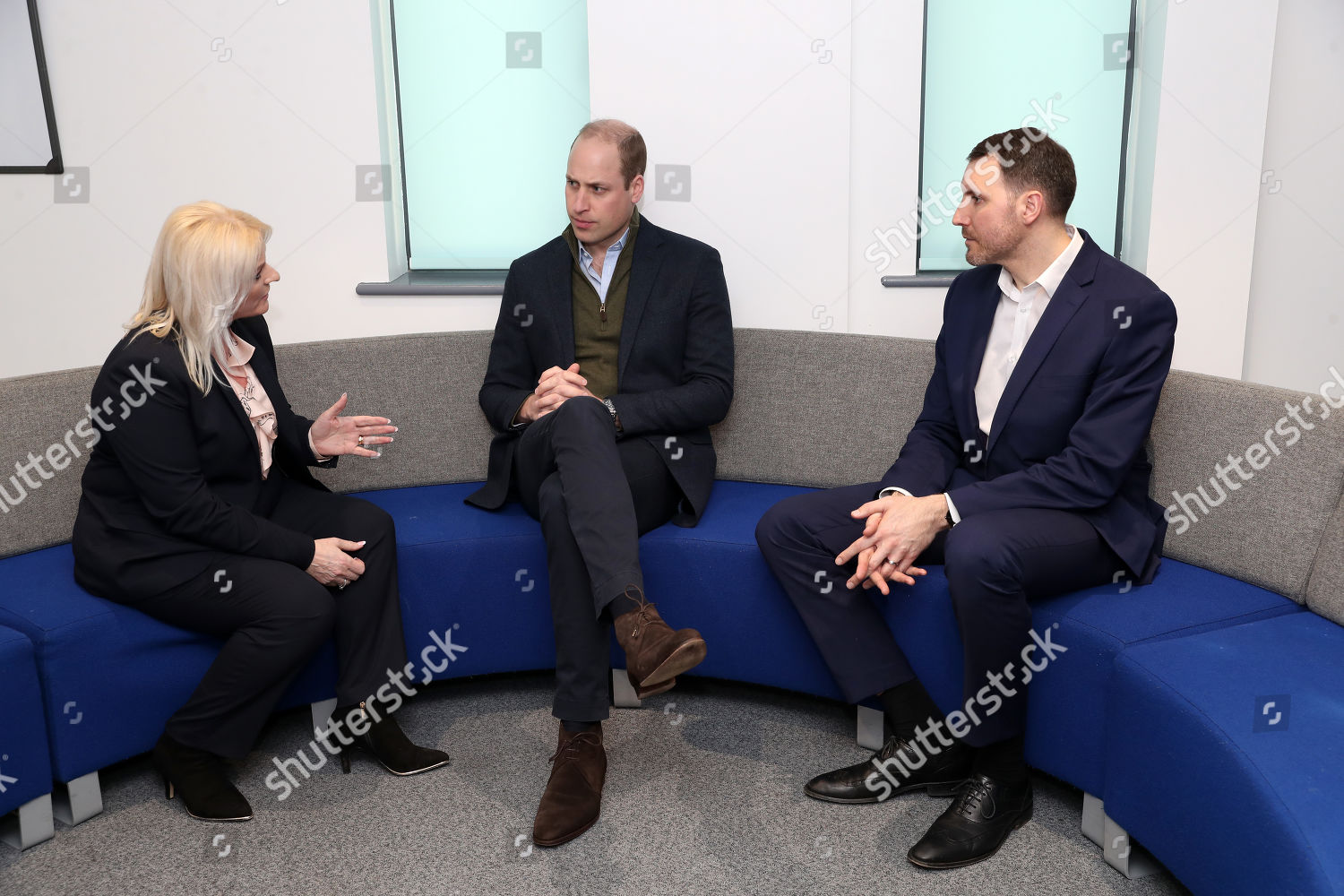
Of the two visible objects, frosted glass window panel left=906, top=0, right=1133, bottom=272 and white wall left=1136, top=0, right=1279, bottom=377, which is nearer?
white wall left=1136, top=0, right=1279, bottom=377

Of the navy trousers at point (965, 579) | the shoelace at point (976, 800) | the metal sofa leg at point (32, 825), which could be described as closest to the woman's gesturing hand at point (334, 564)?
the metal sofa leg at point (32, 825)

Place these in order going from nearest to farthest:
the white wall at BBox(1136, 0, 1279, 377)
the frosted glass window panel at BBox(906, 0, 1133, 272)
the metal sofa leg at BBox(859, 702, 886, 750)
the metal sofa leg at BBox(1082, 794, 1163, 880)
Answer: the metal sofa leg at BBox(1082, 794, 1163, 880), the metal sofa leg at BBox(859, 702, 886, 750), the white wall at BBox(1136, 0, 1279, 377), the frosted glass window panel at BBox(906, 0, 1133, 272)

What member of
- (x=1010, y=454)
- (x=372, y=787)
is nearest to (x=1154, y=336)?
(x=1010, y=454)

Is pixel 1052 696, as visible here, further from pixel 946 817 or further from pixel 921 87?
pixel 921 87

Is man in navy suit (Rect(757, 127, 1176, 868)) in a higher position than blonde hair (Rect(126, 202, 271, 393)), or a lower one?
lower

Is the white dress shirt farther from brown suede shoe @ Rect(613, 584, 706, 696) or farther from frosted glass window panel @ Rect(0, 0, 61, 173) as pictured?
frosted glass window panel @ Rect(0, 0, 61, 173)

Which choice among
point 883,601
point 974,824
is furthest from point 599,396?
point 974,824

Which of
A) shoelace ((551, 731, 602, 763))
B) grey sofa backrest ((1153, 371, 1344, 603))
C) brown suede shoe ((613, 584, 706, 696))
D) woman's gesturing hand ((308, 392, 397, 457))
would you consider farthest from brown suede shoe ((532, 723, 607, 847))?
grey sofa backrest ((1153, 371, 1344, 603))

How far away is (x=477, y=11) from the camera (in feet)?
11.3

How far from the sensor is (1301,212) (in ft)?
10.5

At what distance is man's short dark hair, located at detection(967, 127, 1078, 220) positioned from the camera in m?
2.41

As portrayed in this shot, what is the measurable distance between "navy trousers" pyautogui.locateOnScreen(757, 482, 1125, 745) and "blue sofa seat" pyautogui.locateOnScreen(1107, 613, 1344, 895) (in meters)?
0.23

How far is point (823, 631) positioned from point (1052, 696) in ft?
1.64

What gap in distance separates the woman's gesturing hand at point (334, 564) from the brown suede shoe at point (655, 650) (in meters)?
0.65
